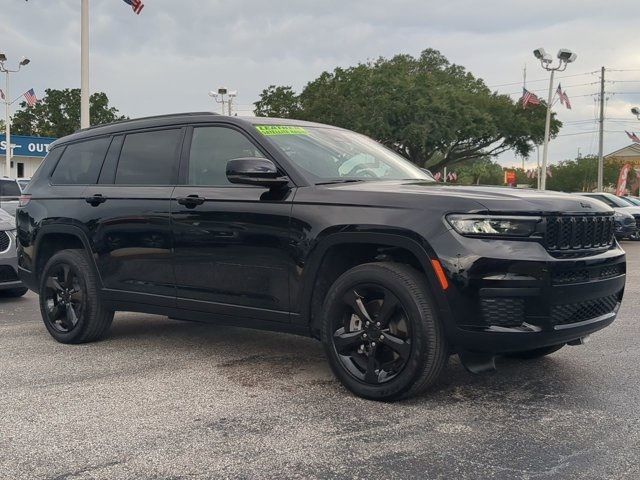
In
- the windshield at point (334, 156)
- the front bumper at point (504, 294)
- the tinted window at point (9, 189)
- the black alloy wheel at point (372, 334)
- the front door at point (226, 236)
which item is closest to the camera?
the front bumper at point (504, 294)

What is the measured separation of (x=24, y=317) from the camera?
24.2ft

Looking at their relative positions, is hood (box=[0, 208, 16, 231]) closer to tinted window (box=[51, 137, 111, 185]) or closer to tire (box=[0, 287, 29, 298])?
tire (box=[0, 287, 29, 298])

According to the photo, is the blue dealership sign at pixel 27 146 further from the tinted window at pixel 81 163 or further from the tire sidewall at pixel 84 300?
the tire sidewall at pixel 84 300

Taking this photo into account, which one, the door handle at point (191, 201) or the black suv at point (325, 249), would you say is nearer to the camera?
the black suv at point (325, 249)

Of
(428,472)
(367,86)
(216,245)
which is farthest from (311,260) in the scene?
(367,86)

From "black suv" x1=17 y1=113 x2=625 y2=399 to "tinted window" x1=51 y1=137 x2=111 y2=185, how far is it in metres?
0.02

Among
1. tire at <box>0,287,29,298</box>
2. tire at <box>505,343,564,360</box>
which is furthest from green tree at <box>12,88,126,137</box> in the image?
tire at <box>505,343,564,360</box>

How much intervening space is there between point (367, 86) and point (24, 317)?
36764 mm

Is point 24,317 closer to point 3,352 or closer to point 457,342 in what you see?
point 3,352

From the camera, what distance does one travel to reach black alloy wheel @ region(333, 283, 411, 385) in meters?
3.98

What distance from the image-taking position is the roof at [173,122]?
504 centimetres

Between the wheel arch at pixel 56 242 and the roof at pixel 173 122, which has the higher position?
the roof at pixel 173 122

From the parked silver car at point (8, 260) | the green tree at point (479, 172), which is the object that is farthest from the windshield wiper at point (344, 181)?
the green tree at point (479, 172)

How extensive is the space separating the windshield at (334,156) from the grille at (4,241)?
479 cm
